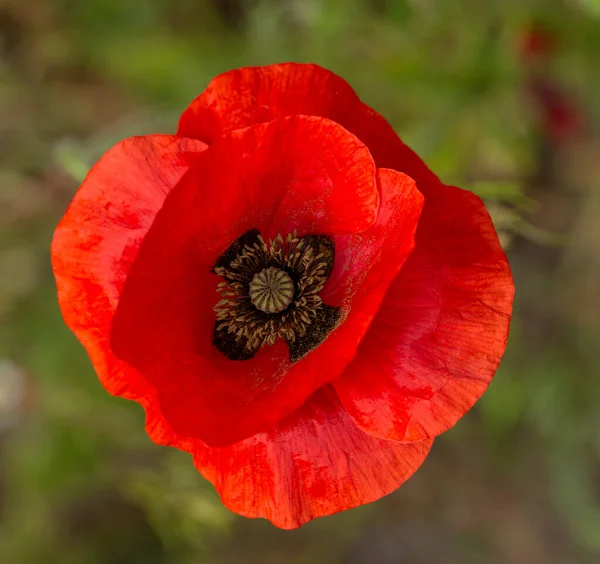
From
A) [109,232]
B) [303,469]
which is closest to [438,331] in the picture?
[303,469]

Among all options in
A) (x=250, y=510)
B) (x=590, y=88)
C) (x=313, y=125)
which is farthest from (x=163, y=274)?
(x=590, y=88)

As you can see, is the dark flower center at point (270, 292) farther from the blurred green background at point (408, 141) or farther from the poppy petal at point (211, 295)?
the blurred green background at point (408, 141)

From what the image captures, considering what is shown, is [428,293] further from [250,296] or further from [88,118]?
[88,118]

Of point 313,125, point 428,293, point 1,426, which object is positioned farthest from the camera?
point 1,426

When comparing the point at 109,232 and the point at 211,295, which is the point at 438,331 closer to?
the point at 211,295

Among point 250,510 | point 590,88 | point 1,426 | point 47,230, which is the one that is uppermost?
point 590,88

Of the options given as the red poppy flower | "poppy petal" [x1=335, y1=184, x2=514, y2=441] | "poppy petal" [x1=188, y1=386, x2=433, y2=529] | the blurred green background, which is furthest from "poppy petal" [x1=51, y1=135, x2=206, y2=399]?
the blurred green background

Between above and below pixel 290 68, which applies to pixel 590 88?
above

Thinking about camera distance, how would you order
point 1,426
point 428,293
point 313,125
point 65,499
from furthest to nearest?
1. point 65,499
2. point 1,426
3. point 428,293
4. point 313,125
